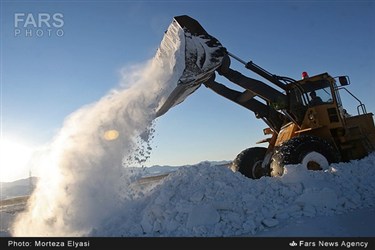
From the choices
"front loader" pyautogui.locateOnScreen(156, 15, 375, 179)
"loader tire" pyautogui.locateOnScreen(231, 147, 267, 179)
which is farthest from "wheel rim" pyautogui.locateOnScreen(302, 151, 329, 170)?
"loader tire" pyautogui.locateOnScreen(231, 147, 267, 179)

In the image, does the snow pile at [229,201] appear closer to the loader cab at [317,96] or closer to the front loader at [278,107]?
the front loader at [278,107]

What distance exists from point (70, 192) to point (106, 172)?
0.67 metres

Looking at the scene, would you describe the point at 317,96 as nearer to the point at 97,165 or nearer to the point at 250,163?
the point at 250,163

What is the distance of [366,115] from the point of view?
359 inches

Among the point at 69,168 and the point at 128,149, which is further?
the point at 128,149

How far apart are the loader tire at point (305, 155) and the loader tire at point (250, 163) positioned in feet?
6.57

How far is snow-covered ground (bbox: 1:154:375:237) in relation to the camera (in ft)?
15.4

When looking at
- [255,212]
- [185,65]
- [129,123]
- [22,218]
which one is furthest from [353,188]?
[22,218]

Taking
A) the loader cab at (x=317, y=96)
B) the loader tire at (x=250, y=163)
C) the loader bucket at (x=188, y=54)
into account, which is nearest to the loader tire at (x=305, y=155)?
the loader cab at (x=317, y=96)

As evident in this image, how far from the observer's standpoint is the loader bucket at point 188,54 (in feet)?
21.2

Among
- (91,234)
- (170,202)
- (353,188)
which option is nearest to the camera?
(91,234)

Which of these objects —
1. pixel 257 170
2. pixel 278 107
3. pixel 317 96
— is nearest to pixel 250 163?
pixel 257 170

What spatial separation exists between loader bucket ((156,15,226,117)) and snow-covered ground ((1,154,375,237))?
1477 millimetres

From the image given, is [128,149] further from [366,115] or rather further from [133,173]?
[366,115]
